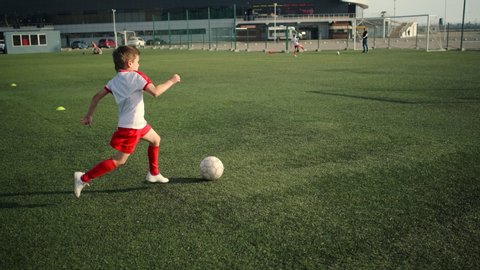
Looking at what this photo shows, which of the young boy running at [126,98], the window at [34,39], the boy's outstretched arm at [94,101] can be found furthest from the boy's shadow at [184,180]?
the window at [34,39]

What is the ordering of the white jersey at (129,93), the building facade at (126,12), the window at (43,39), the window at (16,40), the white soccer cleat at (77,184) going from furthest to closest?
1. the building facade at (126,12)
2. the window at (43,39)
3. the window at (16,40)
4. the white soccer cleat at (77,184)
5. the white jersey at (129,93)

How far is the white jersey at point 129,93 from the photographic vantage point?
179 inches

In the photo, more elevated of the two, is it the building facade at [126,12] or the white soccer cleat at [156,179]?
the building facade at [126,12]

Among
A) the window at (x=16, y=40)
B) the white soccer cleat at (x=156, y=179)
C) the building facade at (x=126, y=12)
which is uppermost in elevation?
the building facade at (x=126, y=12)

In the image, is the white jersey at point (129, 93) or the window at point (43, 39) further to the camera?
the window at point (43, 39)

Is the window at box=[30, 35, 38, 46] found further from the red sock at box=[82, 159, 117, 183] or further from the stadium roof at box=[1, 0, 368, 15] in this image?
the red sock at box=[82, 159, 117, 183]

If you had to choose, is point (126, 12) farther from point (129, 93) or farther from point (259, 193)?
point (259, 193)

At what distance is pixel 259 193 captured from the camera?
4.79 metres

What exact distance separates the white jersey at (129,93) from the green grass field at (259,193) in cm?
85

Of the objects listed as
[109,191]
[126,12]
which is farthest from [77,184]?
[126,12]

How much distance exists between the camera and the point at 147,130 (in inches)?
194

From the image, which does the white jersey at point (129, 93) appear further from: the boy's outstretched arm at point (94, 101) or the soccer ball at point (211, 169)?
the soccer ball at point (211, 169)

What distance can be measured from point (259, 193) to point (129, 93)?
1750 millimetres

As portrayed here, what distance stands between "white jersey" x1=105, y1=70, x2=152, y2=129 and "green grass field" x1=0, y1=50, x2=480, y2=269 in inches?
33.3
